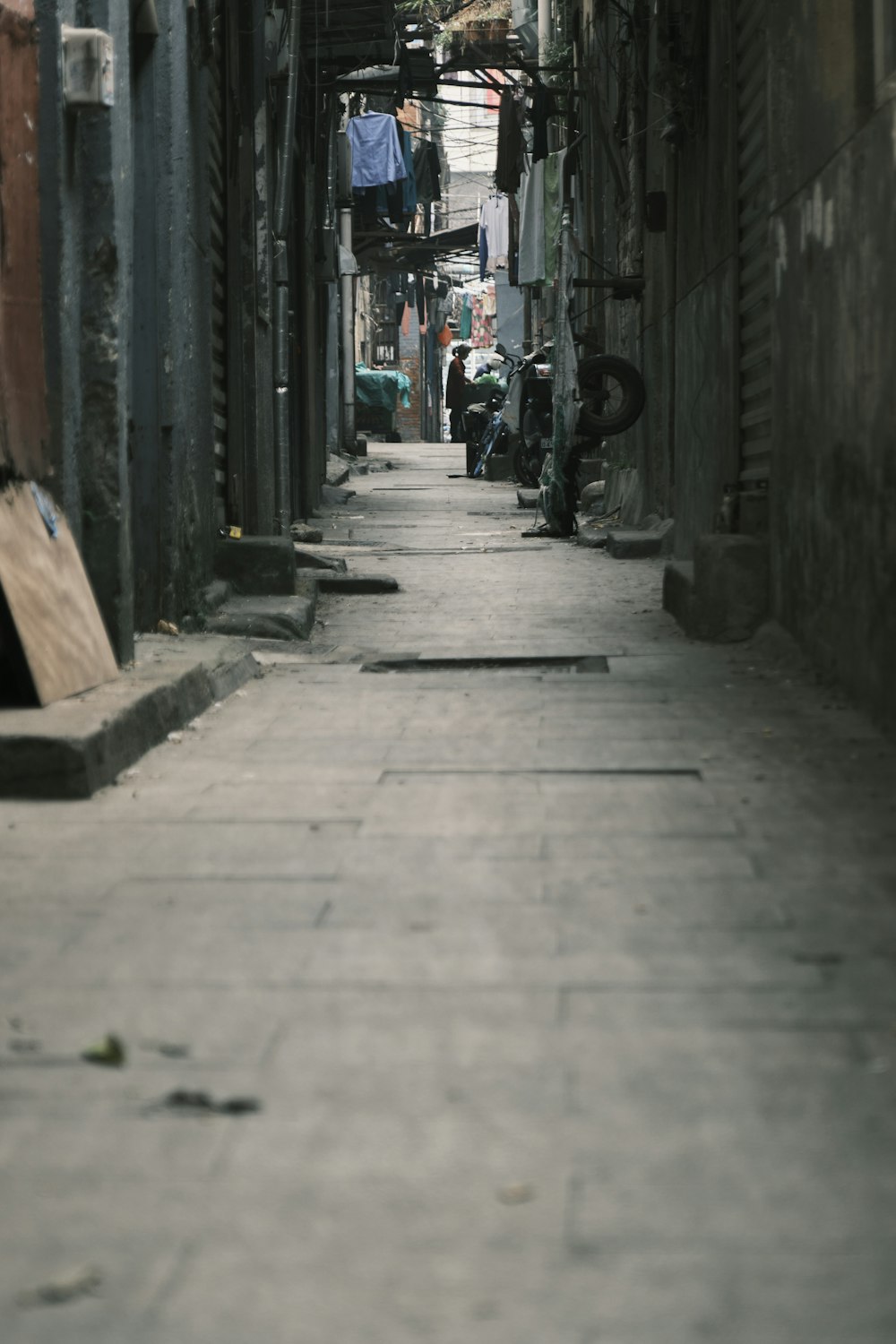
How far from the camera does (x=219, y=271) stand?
9.77m

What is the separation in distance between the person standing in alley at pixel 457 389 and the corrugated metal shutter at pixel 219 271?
63.7 ft

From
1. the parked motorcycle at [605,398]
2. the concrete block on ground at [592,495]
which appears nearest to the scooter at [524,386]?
the concrete block on ground at [592,495]

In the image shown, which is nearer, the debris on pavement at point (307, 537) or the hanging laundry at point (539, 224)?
the debris on pavement at point (307, 537)

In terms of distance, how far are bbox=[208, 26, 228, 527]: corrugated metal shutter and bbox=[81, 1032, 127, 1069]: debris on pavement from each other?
6.89 meters

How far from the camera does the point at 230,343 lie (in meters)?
9.87

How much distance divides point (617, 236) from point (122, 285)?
35.1 ft

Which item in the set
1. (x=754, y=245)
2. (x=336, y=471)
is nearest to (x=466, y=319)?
(x=336, y=471)

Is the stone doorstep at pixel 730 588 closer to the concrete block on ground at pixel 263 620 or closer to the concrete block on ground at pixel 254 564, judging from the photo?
the concrete block on ground at pixel 263 620

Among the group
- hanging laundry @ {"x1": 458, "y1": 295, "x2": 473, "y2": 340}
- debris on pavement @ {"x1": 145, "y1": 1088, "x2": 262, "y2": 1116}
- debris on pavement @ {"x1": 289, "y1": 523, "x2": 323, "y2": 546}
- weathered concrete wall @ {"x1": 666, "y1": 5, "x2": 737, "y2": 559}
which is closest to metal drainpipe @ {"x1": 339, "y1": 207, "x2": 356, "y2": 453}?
debris on pavement @ {"x1": 289, "y1": 523, "x2": 323, "y2": 546}

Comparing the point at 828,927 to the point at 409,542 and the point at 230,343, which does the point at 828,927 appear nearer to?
the point at 230,343

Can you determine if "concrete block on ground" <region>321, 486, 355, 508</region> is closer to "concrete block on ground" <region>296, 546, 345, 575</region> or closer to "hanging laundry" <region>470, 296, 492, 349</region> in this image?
"concrete block on ground" <region>296, 546, 345, 575</region>

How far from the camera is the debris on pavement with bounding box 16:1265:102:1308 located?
180cm

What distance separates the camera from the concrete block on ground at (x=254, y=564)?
8984 millimetres

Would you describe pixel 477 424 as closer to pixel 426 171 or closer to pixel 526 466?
pixel 526 466
